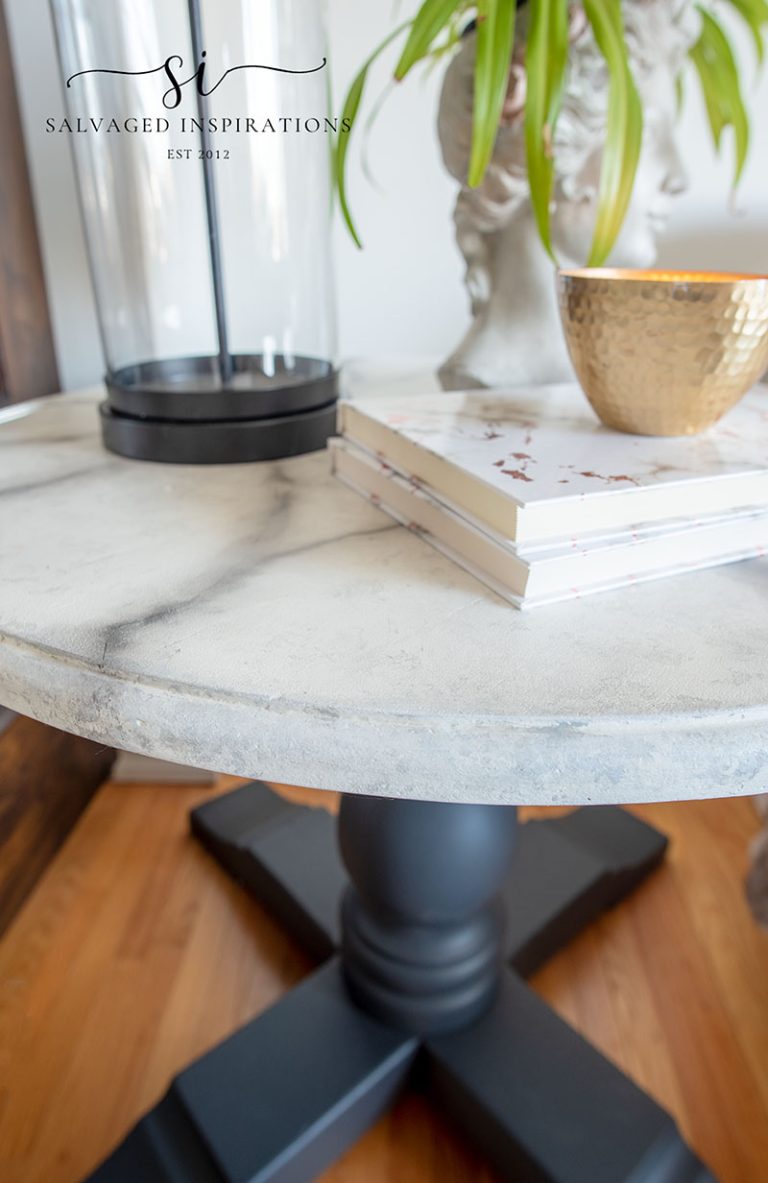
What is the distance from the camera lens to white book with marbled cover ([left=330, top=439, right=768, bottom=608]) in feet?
1.14

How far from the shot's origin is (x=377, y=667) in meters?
0.30

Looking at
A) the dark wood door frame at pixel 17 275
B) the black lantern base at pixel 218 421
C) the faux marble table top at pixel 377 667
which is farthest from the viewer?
the dark wood door frame at pixel 17 275

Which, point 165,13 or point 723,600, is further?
point 165,13

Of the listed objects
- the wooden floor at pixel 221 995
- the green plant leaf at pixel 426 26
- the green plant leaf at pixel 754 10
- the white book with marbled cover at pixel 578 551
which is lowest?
the wooden floor at pixel 221 995

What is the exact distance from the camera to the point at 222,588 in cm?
36

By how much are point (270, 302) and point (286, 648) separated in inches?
17.8

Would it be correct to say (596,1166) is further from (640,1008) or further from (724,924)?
(724,924)

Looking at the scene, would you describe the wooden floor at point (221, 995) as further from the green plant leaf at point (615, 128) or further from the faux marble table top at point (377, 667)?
the green plant leaf at point (615, 128)

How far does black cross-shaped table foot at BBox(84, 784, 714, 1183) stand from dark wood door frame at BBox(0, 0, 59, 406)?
0.60 metres

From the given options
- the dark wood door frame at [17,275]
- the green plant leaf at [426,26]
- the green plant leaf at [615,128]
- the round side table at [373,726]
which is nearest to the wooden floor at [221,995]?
the round side table at [373,726]

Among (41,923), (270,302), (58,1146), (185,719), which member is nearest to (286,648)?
(185,719)

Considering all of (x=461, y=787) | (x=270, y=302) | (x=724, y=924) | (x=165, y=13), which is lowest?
(x=724, y=924)

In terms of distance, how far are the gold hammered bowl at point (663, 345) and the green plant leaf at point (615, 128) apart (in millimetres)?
77

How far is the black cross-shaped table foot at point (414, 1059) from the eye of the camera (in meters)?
0.56
